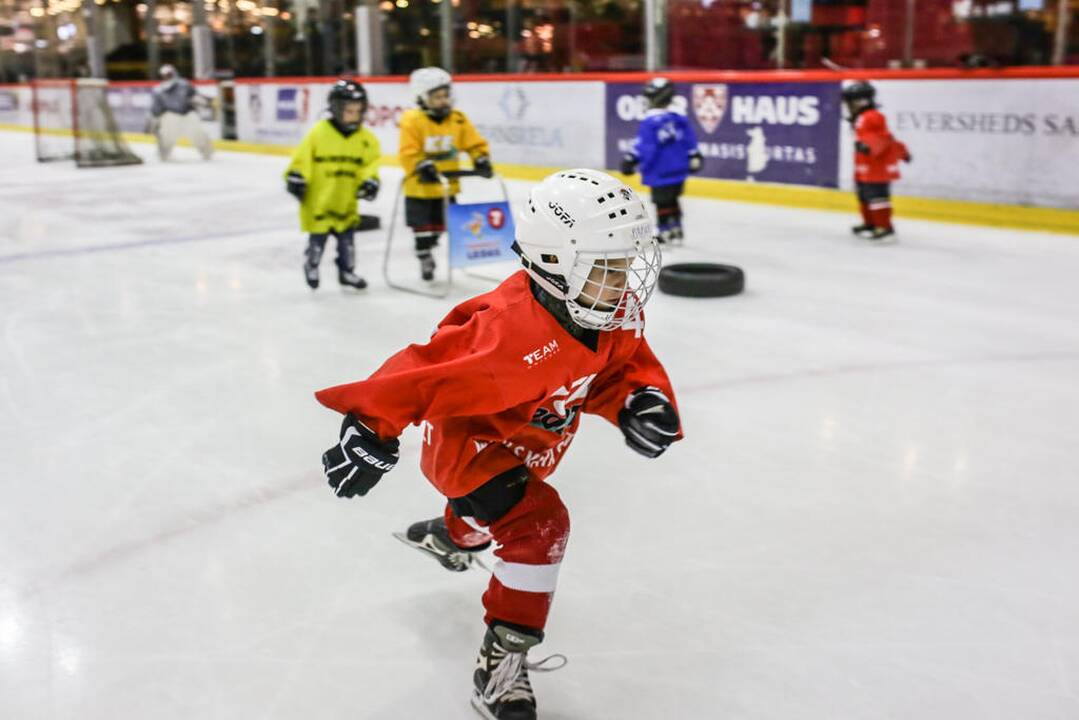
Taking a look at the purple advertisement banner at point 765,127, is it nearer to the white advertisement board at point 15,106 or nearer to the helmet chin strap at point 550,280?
the helmet chin strap at point 550,280

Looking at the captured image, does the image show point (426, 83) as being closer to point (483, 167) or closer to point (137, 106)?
point (483, 167)

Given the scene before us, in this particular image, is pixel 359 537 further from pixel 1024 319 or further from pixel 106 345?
pixel 1024 319

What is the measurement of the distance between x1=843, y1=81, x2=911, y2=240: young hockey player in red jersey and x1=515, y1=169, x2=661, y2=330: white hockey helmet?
17.0ft

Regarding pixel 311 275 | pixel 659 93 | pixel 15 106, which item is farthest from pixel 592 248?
pixel 15 106

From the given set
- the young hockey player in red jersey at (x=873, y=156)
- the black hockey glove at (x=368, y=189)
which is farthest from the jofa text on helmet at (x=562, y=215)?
the young hockey player in red jersey at (x=873, y=156)

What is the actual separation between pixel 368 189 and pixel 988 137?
4212 millimetres

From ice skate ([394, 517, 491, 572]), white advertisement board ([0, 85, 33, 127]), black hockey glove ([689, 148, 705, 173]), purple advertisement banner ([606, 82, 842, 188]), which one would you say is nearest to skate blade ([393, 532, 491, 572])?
ice skate ([394, 517, 491, 572])

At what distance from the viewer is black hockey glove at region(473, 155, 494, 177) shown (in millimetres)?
5141

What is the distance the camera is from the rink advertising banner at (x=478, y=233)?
199 inches

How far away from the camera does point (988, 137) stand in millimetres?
6910

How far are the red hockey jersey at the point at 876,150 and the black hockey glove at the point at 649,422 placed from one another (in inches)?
200

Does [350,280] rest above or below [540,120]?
below

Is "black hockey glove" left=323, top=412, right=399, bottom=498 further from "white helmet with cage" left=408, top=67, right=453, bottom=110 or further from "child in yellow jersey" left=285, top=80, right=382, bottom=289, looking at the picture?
"white helmet with cage" left=408, top=67, right=453, bottom=110

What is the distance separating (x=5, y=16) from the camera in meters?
23.4
